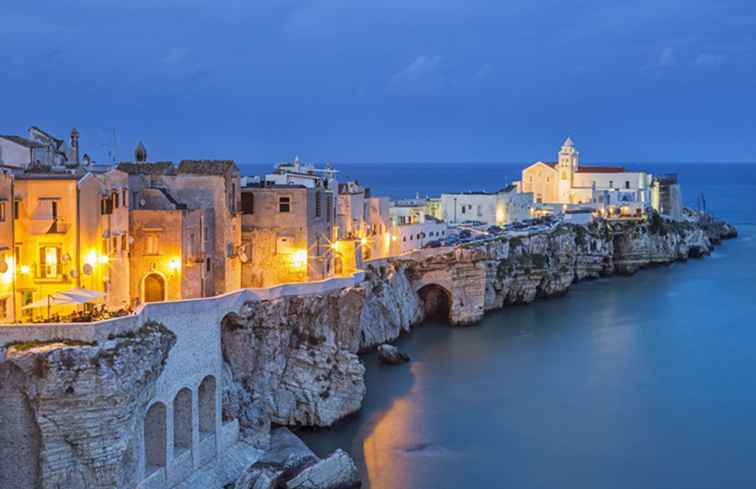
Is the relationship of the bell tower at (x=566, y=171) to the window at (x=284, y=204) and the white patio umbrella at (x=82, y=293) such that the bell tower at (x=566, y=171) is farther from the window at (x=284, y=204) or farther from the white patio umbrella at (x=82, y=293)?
→ the white patio umbrella at (x=82, y=293)

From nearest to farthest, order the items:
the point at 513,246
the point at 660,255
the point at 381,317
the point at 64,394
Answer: the point at 64,394 → the point at 381,317 → the point at 513,246 → the point at 660,255

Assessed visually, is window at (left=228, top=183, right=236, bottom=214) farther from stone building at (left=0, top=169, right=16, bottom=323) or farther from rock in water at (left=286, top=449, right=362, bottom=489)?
rock in water at (left=286, top=449, right=362, bottom=489)

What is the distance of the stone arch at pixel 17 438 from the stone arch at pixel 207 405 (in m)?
6.68

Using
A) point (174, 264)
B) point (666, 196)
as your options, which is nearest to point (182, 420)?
point (174, 264)

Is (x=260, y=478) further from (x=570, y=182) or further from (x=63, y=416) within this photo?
(x=570, y=182)

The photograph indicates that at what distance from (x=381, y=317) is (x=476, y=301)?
8.79 m

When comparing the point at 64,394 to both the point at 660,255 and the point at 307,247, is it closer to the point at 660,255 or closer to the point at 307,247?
the point at 307,247

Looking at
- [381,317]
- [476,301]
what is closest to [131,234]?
[381,317]

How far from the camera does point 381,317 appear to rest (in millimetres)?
47688

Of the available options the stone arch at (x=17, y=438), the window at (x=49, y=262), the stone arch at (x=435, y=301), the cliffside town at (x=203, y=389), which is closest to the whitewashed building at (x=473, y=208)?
the stone arch at (x=435, y=301)

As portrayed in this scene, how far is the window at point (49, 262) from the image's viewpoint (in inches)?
1102

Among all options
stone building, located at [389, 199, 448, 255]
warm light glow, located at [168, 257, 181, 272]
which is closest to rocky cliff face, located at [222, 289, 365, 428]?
warm light glow, located at [168, 257, 181, 272]

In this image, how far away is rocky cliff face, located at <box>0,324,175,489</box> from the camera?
22688mm

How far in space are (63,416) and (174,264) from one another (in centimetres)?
1046
